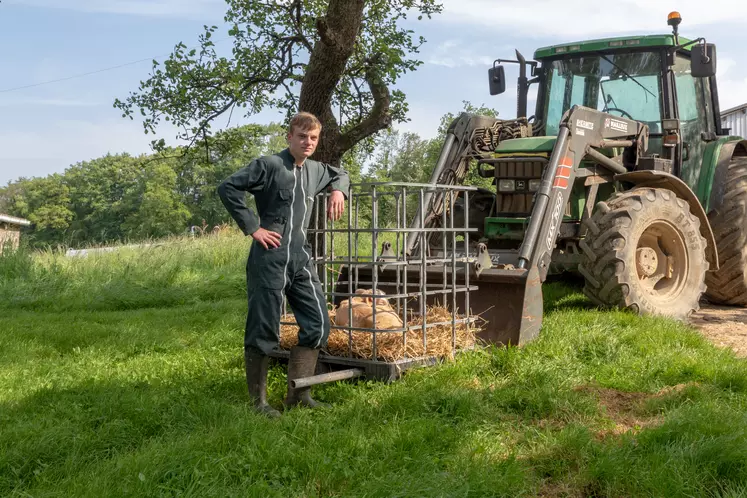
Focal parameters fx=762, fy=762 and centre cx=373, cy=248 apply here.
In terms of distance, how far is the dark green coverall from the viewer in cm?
435

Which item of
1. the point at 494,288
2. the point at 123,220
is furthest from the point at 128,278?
the point at 123,220

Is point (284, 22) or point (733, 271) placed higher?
point (284, 22)

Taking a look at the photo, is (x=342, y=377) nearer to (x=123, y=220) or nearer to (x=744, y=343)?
(x=744, y=343)

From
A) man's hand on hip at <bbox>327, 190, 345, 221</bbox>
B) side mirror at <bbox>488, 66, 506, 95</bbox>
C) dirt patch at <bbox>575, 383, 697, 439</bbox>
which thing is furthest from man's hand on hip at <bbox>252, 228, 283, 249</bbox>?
side mirror at <bbox>488, 66, 506, 95</bbox>

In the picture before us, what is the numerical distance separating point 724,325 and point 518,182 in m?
2.40

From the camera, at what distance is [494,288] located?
5629mm

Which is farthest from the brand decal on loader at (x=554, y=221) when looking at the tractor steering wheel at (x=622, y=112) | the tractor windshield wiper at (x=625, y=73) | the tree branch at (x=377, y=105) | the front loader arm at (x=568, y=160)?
the tree branch at (x=377, y=105)

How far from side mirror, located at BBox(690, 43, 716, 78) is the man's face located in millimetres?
4542

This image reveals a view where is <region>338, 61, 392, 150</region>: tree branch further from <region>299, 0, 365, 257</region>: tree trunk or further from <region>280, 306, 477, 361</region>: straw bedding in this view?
<region>280, 306, 477, 361</region>: straw bedding

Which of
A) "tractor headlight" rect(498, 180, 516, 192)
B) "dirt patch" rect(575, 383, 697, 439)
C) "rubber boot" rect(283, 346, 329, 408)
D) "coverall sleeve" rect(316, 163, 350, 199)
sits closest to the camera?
"dirt patch" rect(575, 383, 697, 439)

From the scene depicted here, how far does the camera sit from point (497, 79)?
27.4 feet

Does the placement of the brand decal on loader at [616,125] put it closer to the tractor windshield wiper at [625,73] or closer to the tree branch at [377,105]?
the tractor windshield wiper at [625,73]

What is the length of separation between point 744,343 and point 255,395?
14.1 ft

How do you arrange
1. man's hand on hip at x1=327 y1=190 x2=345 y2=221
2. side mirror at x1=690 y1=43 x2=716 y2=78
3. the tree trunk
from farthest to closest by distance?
the tree trunk
side mirror at x1=690 y1=43 x2=716 y2=78
man's hand on hip at x1=327 y1=190 x2=345 y2=221
